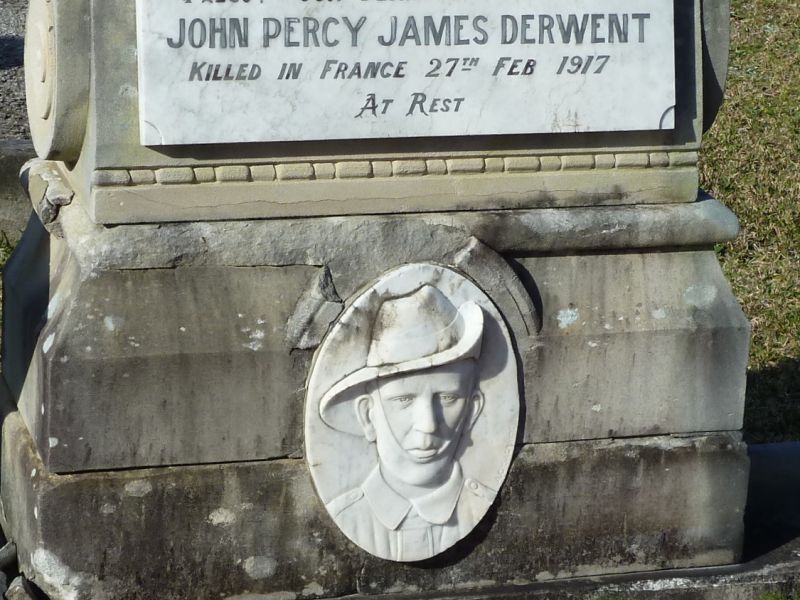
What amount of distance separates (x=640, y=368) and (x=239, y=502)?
1014 millimetres

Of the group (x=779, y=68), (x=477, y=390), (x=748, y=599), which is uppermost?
(x=779, y=68)

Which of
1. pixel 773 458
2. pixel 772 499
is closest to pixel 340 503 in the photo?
pixel 772 499

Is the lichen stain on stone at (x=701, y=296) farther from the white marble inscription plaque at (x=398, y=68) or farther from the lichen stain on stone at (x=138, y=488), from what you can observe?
the lichen stain on stone at (x=138, y=488)

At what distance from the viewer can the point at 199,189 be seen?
3166 millimetres

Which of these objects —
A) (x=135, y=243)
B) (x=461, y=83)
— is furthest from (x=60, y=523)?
(x=461, y=83)

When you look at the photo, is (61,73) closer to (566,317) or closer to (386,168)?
(386,168)

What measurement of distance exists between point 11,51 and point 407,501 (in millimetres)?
6968

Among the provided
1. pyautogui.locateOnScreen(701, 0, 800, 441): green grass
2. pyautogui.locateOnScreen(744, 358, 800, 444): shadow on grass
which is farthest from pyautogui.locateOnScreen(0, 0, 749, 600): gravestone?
pyautogui.locateOnScreen(701, 0, 800, 441): green grass

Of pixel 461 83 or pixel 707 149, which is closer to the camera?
pixel 461 83

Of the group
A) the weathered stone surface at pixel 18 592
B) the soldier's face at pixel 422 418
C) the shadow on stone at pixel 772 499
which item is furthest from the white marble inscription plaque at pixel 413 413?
the shadow on stone at pixel 772 499

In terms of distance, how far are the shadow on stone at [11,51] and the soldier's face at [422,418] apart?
6.29m

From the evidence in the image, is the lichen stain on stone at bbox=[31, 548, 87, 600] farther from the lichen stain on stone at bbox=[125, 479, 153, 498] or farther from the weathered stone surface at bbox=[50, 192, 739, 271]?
the weathered stone surface at bbox=[50, 192, 739, 271]

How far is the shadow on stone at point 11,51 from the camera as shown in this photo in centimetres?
906

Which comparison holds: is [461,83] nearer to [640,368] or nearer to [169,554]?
[640,368]
